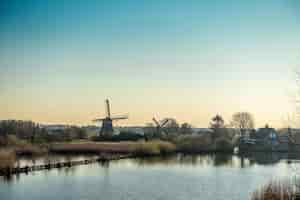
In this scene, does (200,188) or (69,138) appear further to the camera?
(69,138)

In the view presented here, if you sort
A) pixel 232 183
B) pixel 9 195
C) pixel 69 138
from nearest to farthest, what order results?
pixel 9 195
pixel 232 183
pixel 69 138

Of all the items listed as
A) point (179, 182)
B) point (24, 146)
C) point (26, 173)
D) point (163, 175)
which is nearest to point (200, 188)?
point (179, 182)

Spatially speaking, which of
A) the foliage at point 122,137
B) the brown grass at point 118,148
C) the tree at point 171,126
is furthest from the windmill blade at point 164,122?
the brown grass at point 118,148

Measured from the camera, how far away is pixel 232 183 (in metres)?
18.9

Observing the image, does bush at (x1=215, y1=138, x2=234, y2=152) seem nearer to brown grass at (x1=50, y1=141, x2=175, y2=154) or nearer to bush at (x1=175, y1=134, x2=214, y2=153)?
bush at (x1=175, y1=134, x2=214, y2=153)

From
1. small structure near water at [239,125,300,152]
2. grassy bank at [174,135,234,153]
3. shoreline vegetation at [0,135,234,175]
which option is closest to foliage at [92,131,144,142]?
shoreline vegetation at [0,135,234,175]

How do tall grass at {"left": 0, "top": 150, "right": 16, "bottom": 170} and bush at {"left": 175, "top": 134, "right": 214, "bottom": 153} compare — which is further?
bush at {"left": 175, "top": 134, "right": 214, "bottom": 153}

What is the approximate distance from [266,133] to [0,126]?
34066mm

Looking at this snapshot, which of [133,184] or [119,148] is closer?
[133,184]

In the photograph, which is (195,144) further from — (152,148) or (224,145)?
(152,148)

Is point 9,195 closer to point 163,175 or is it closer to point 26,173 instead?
point 26,173

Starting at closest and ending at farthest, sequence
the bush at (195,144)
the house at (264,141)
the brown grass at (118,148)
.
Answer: the brown grass at (118,148) → the bush at (195,144) → the house at (264,141)

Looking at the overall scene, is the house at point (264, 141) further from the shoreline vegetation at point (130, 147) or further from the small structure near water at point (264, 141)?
the shoreline vegetation at point (130, 147)

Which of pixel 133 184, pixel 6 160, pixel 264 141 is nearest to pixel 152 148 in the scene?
pixel 264 141
